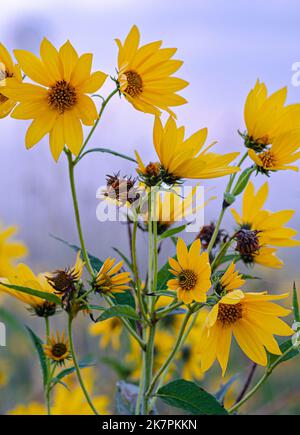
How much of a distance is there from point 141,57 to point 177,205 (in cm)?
20

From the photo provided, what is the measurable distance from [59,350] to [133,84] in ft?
0.92

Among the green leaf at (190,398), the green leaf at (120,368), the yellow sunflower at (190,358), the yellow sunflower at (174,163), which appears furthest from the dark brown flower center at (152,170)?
the yellow sunflower at (190,358)

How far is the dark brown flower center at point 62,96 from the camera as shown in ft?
1.88

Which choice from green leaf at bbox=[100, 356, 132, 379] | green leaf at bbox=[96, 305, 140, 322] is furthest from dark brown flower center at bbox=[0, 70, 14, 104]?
green leaf at bbox=[100, 356, 132, 379]

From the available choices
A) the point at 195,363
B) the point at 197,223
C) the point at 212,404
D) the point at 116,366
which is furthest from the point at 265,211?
the point at 195,363

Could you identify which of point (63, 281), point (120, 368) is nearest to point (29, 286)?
point (63, 281)

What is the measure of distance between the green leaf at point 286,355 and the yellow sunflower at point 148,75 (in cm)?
25

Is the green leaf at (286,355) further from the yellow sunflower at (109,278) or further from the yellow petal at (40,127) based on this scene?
the yellow petal at (40,127)

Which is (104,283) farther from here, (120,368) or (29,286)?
(120,368)

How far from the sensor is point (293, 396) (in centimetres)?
122

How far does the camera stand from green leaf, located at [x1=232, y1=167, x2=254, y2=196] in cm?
62

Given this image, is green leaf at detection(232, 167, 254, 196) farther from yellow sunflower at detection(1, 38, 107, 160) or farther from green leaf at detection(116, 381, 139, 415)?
green leaf at detection(116, 381, 139, 415)

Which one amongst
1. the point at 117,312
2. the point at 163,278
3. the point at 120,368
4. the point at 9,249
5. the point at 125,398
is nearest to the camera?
the point at 117,312

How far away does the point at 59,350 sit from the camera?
671 millimetres
